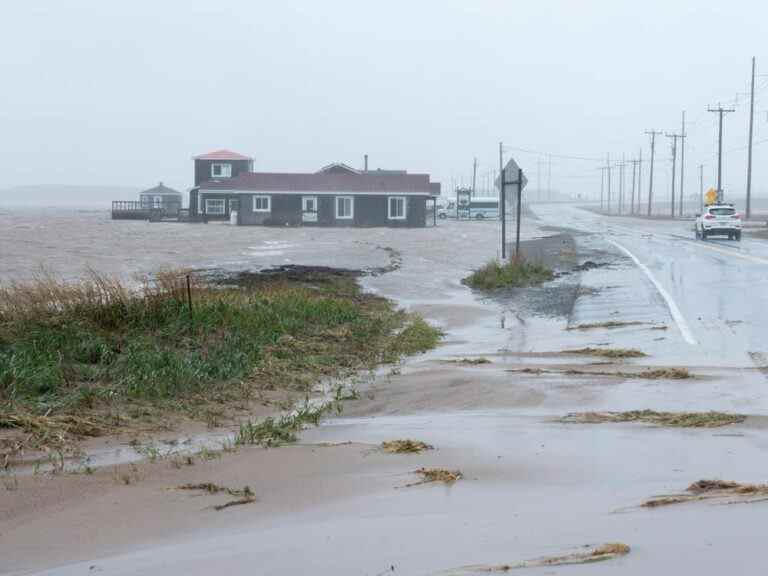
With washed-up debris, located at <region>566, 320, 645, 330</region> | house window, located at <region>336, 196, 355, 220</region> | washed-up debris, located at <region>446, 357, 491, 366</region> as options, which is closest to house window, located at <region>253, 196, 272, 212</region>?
house window, located at <region>336, 196, 355, 220</region>

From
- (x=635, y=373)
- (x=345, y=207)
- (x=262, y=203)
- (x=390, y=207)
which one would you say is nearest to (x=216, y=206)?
(x=262, y=203)

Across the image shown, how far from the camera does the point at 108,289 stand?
14.9 metres

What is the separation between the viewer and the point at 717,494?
6.61 meters

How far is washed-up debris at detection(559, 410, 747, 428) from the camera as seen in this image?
9117mm

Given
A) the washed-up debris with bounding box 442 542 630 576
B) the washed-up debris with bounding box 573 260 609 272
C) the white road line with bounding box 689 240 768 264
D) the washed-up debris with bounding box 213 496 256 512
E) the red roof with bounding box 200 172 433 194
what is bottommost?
the washed-up debris with bounding box 213 496 256 512

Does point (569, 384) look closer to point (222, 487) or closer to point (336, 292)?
point (222, 487)

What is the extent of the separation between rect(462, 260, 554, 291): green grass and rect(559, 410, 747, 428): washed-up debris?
54.7 ft

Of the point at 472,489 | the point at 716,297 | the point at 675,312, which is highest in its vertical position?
the point at 716,297

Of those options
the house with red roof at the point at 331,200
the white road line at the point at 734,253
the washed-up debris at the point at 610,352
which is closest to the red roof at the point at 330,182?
the house with red roof at the point at 331,200

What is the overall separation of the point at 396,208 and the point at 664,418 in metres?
74.4

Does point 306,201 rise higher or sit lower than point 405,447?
higher

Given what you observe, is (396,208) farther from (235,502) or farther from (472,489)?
(235,502)

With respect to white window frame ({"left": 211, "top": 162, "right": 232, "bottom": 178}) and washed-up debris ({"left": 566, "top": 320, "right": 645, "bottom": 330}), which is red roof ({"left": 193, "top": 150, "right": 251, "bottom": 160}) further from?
washed-up debris ({"left": 566, "top": 320, "right": 645, "bottom": 330})

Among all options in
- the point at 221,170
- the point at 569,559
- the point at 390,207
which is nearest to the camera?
the point at 569,559
